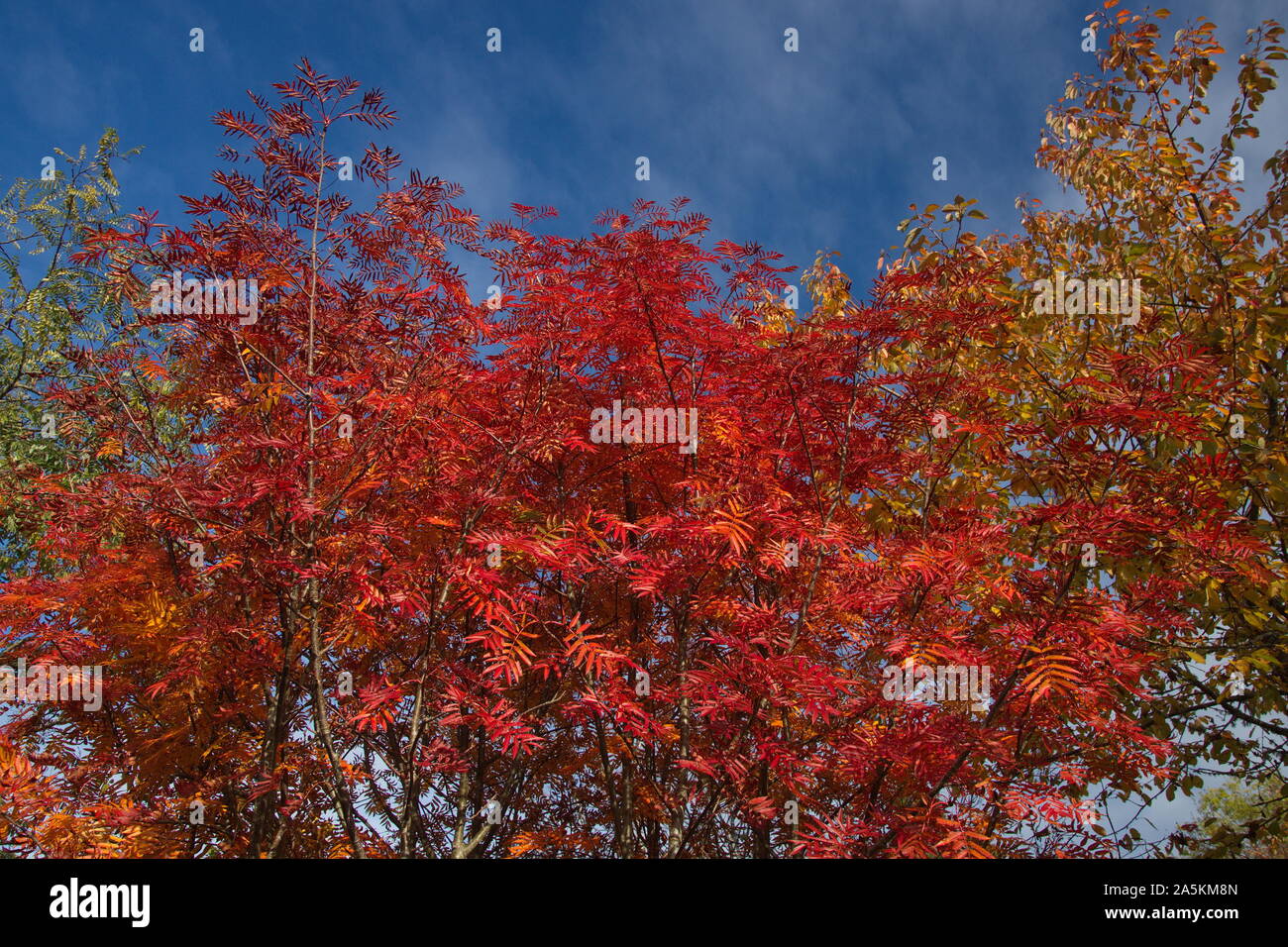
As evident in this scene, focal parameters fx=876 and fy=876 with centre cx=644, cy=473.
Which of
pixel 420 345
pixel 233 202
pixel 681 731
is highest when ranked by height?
pixel 233 202

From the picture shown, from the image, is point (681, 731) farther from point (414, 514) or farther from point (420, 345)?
point (420, 345)

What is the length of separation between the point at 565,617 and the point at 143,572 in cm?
241

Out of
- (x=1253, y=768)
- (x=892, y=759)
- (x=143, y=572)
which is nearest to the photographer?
(x=892, y=759)

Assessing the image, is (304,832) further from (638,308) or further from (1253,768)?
(1253,768)

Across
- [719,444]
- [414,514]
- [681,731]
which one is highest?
[719,444]

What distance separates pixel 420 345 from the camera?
4664mm

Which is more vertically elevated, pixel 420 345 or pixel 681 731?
pixel 420 345

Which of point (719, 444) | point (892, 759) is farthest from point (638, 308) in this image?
point (892, 759)

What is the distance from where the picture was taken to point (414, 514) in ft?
16.3
